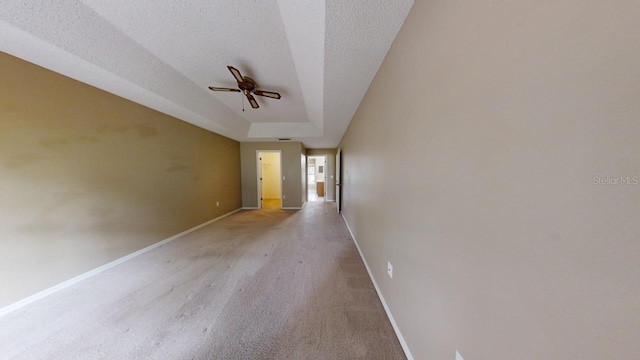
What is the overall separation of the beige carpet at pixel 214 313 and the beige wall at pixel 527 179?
Result: 0.65 metres

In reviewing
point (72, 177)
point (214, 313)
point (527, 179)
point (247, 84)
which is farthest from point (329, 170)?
point (527, 179)

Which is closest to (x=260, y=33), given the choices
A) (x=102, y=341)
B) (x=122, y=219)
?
(x=102, y=341)

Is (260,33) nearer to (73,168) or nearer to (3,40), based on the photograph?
(3,40)

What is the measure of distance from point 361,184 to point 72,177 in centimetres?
346

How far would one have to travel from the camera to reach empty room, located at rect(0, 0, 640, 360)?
0.43 meters

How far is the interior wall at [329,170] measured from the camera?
6.88 meters

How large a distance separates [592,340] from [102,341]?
261 centimetres

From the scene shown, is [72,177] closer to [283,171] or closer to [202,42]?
[202,42]

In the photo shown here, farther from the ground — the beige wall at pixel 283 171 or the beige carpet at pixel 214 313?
the beige wall at pixel 283 171

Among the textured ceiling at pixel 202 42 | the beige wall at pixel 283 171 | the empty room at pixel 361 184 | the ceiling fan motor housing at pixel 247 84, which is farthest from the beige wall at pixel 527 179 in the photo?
the beige wall at pixel 283 171

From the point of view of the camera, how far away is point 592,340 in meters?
0.42

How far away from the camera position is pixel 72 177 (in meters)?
2.04

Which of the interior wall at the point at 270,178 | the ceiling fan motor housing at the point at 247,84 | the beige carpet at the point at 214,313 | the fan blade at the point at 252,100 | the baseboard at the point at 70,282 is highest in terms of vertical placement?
the ceiling fan motor housing at the point at 247,84

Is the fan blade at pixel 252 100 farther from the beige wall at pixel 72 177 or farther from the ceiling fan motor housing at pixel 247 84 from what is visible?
the beige wall at pixel 72 177
